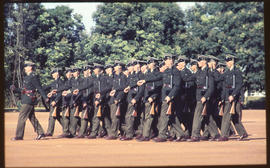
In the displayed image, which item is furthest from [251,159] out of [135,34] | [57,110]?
[135,34]

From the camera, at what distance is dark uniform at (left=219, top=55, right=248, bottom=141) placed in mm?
15492

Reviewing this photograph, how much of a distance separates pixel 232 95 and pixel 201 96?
780 mm

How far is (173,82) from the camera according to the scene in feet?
49.7

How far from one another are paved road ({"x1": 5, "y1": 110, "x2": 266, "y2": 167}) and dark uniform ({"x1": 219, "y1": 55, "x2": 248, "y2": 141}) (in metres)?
0.34

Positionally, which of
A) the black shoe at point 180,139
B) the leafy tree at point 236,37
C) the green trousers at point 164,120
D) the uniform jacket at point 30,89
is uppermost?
the leafy tree at point 236,37

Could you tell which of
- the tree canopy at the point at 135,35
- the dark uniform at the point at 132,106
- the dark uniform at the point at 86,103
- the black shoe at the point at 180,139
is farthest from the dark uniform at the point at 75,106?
the tree canopy at the point at 135,35

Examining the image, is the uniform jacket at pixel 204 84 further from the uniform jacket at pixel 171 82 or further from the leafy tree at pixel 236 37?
the leafy tree at pixel 236 37

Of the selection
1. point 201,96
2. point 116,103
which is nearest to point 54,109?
point 116,103

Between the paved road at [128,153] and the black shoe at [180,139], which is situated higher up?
the black shoe at [180,139]

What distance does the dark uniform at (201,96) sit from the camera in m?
15.3

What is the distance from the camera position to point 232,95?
15.4 m

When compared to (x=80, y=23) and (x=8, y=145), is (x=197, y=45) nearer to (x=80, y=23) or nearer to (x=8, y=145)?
(x=80, y=23)

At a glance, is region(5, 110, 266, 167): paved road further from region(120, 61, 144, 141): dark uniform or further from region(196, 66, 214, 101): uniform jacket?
region(196, 66, 214, 101): uniform jacket

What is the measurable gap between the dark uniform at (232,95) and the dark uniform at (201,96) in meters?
0.33
